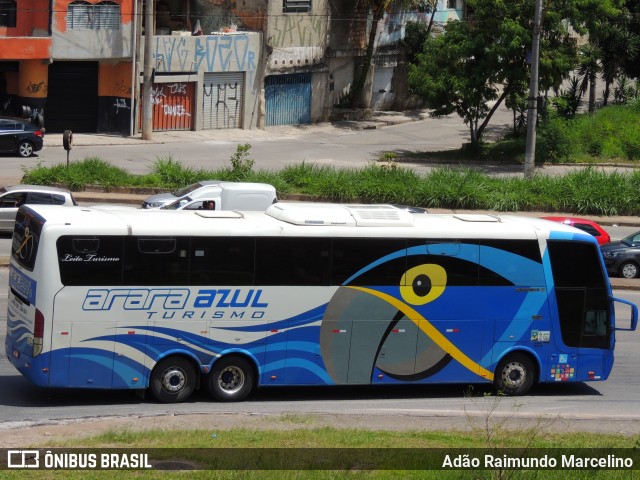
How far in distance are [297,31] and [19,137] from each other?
59.0 ft

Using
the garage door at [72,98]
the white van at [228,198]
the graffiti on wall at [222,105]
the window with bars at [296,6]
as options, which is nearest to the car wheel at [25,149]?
the garage door at [72,98]

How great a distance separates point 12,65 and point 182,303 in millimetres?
32396

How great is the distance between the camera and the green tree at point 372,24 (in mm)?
55812

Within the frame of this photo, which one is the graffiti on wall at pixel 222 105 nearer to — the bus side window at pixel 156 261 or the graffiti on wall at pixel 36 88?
the graffiti on wall at pixel 36 88

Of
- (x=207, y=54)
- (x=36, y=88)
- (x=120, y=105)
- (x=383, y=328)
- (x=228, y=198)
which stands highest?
(x=207, y=54)

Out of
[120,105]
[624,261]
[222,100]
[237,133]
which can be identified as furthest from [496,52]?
[624,261]

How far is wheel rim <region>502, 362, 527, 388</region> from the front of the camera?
17156 mm

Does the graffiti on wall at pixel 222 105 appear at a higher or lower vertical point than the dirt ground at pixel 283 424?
higher

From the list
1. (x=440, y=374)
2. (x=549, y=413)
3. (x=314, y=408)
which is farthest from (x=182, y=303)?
(x=549, y=413)

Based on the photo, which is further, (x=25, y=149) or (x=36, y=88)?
(x=36, y=88)

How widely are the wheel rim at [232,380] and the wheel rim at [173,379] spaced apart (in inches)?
23.8

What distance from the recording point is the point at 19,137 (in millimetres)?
39781

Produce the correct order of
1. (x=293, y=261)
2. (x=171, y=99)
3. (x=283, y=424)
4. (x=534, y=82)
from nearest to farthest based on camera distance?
1. (x=283, y=424)
2. (x=293, y=261)
3. (x=534, y=82)
4. (x=171, y=99)

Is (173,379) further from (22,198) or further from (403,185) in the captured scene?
(403,185)
